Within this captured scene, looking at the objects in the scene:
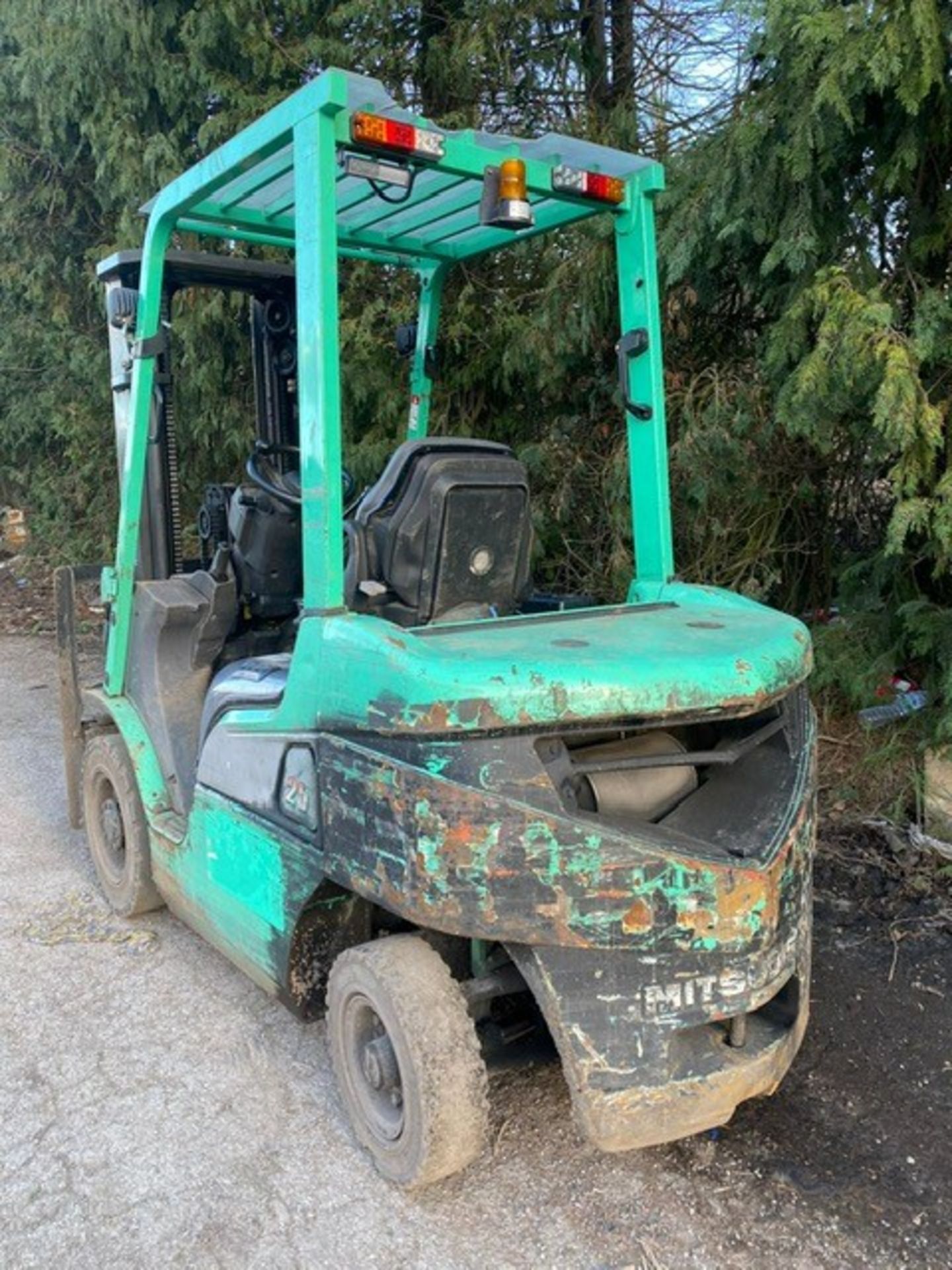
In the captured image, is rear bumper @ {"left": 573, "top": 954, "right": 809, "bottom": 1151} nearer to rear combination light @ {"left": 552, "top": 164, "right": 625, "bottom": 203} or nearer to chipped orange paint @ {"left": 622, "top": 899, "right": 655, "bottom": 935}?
chipped orange paint @ {"left": 622, "top": 899, "right": 655, "bottom": 935}

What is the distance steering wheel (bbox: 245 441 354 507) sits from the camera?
12.4 feet

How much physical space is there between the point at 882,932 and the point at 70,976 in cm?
294

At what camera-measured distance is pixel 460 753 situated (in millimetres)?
2232

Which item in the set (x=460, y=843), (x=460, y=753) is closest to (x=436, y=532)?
(x=460, y=753)

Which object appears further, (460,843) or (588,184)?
Answer: (588,184)

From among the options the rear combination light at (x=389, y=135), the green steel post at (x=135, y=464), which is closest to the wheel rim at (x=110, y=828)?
the green steel post at (x=135, y=464)

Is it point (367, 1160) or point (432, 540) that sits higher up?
point (432, 540)

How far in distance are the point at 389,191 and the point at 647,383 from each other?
1.14 metres

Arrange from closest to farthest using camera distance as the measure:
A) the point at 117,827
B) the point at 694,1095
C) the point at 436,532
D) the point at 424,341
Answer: the point at 694,1095 → the point at 436,532 → the point at 117,827 → the point at 424,341

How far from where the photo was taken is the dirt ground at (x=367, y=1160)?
2377 millimetres

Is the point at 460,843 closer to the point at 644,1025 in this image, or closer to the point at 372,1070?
the point at 644,1025

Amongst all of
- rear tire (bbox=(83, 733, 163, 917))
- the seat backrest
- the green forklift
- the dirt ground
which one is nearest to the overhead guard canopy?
the green forklift

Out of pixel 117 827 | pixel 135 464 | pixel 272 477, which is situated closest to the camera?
pixel 135 464

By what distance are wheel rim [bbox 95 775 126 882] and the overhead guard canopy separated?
7.16ft
